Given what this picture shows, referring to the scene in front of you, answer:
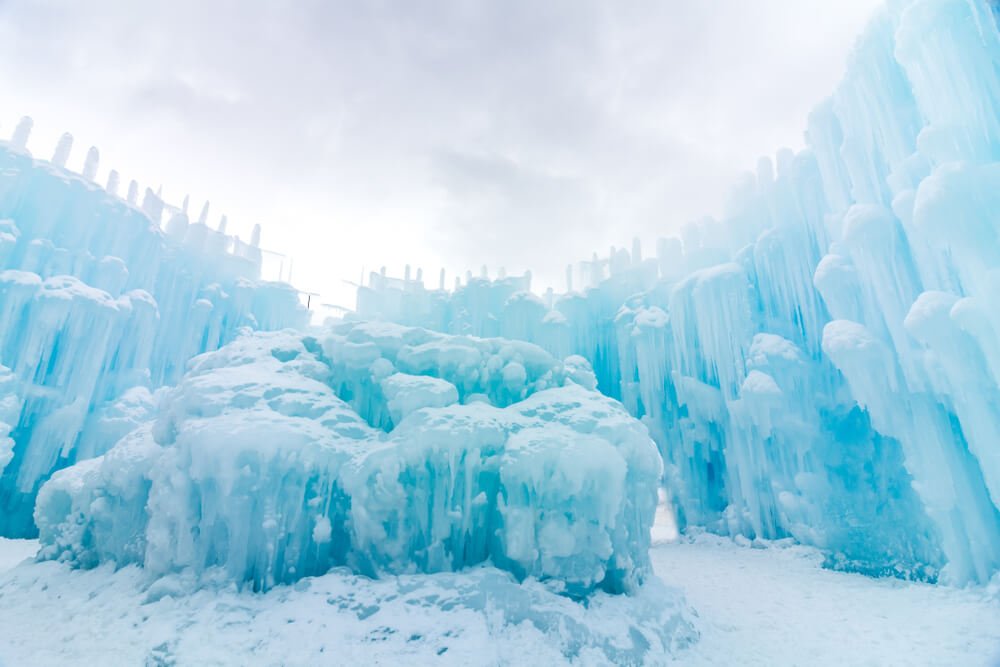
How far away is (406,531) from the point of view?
9.25 metres

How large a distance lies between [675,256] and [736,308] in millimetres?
6256

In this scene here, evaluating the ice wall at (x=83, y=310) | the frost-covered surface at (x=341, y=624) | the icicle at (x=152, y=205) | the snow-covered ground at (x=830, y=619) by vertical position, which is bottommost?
the snow-covered ground at (x=830, y=619)

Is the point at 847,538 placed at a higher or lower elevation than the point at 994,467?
lower

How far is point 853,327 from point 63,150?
37005 mm

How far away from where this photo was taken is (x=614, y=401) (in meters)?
12.1

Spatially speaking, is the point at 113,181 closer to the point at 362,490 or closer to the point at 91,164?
the point at 91,164

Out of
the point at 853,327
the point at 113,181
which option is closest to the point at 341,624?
the point at 853,327

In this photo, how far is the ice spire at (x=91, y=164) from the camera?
994 inches

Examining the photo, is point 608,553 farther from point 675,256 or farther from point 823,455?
point 675,256

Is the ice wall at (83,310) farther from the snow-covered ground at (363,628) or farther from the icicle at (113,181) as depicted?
the snow-covered ground at (363,628)

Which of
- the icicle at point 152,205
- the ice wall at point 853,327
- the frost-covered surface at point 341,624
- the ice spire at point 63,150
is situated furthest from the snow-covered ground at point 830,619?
the ice spire at point 63,150

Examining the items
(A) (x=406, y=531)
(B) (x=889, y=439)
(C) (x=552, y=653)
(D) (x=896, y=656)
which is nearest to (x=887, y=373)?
(B) (x=889, y=439)

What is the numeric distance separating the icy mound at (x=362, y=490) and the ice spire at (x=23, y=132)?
23352 mm

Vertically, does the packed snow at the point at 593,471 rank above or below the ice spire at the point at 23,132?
below
